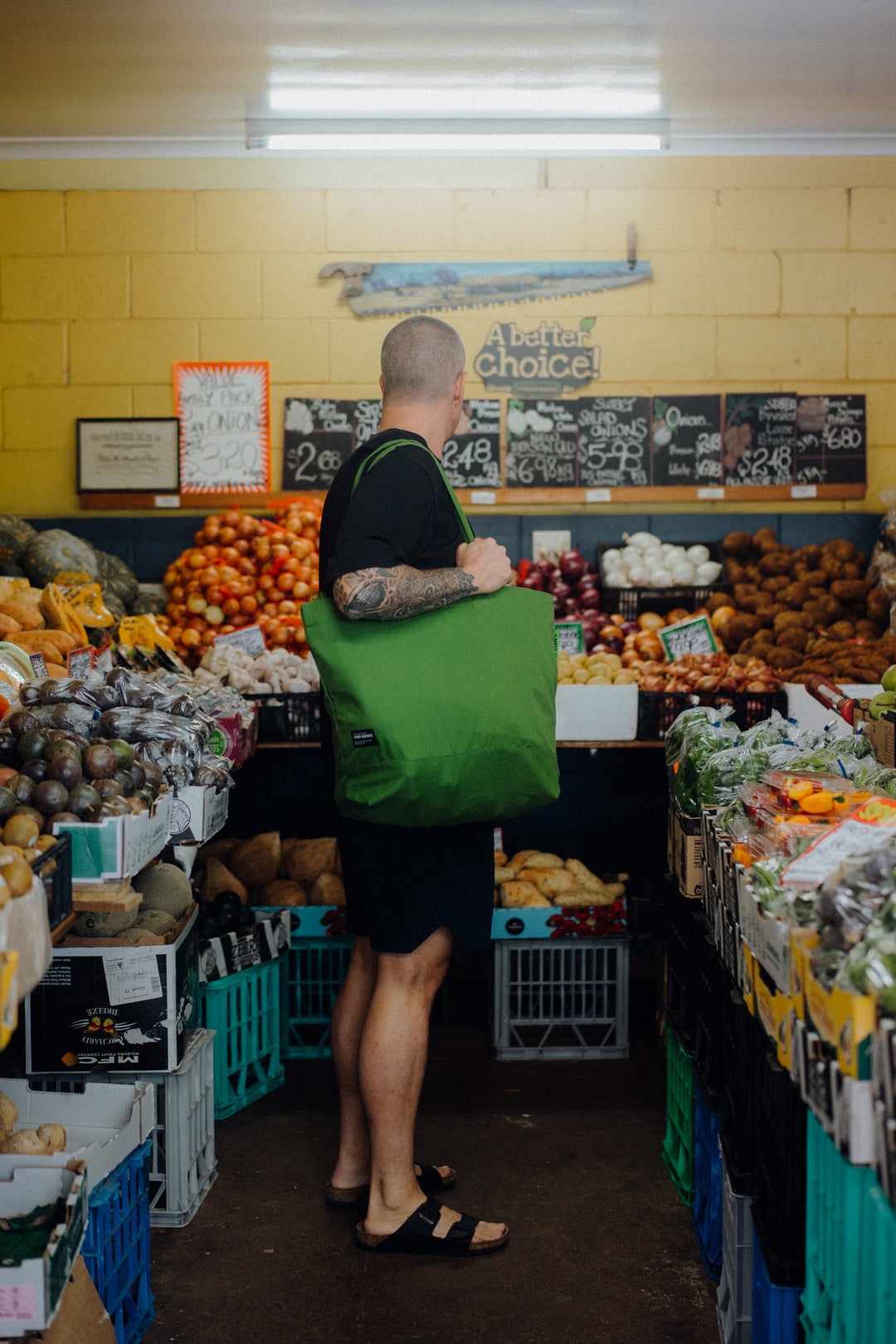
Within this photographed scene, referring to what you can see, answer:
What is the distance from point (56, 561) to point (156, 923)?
2.30 meters

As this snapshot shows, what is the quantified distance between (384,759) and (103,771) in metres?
0.56

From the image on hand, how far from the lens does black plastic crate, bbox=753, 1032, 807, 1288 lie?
167 centimetres

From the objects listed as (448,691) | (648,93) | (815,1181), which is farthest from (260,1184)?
(648,93)

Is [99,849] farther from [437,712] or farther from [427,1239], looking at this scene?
[427,1239]

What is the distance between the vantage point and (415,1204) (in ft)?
8.01

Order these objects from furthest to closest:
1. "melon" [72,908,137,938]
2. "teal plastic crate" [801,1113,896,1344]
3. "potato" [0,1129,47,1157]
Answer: "melon" [72,908,137,938] < "potato" [0,1129,47,1157] < "teal plastic crate" [801,1113,896,1344]

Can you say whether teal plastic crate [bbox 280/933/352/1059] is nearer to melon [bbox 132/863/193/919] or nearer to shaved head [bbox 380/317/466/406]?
melon [bbox 132/863/193/919]

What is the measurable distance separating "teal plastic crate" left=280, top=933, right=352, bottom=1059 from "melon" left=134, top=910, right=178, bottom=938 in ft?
3.28

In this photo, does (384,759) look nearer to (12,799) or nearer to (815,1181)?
(12,799)

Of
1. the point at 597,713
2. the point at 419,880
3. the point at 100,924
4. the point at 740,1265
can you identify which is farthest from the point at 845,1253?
the point at 597,713

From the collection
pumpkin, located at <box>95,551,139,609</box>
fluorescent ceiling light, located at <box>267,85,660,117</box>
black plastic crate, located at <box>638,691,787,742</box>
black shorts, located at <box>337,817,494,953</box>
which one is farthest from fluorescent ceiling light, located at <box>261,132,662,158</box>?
black shorts, located at <box>337,817,494,953</box>

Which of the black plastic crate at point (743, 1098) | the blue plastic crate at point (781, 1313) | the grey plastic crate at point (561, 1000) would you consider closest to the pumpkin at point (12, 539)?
the grey plastic crate at point (561, 1000)

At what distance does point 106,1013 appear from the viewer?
245 cm

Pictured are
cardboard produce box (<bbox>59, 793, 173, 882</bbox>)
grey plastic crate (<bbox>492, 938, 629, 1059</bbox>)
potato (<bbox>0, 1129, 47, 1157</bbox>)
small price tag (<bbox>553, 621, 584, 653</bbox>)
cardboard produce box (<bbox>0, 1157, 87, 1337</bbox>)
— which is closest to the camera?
cardboard produce box (<bbox>0, 1157, 87, 1337</bbox>)
